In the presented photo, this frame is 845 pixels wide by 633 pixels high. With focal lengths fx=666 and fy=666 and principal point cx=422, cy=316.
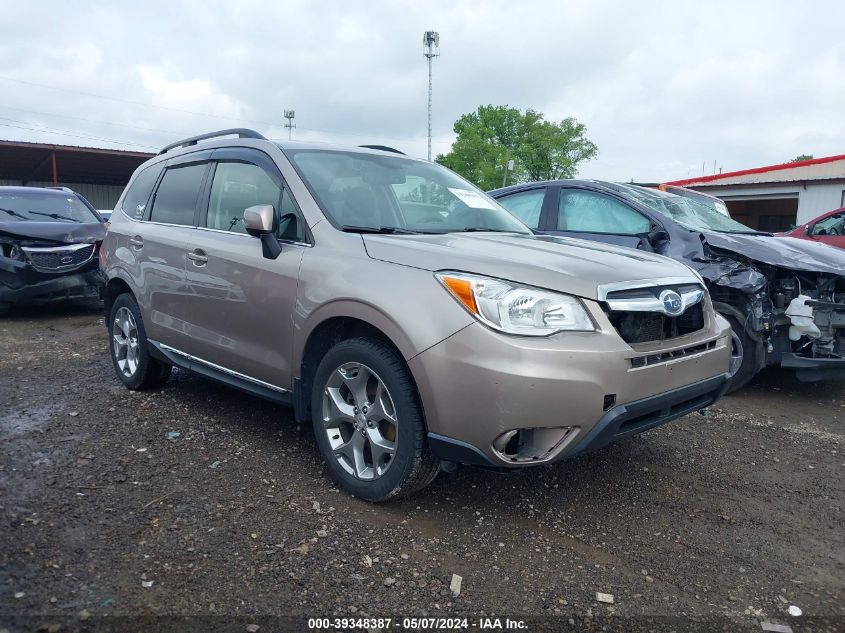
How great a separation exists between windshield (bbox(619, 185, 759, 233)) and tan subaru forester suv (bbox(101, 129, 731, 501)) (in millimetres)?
2109

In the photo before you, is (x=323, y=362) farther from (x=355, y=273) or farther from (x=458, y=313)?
Result: (x=458, y=313)

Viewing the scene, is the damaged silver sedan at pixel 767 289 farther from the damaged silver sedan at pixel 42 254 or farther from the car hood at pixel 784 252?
the damaged silver sedan at pixel 42 254

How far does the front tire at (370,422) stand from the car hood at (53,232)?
21.1 feet

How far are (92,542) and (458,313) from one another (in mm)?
1795

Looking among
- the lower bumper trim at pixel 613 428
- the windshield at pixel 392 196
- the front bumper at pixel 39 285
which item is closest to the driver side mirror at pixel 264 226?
the windshield at pixel 392 196

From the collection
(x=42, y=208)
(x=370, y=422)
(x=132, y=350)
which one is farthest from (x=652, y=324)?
(x=42, y=208)

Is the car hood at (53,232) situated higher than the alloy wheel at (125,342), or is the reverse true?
the car hood at (53,232)

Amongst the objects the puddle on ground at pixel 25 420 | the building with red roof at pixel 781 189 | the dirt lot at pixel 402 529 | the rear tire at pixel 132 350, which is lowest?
the dirt lot at pixel 402 529

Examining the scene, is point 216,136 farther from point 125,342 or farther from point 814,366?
point 814,366

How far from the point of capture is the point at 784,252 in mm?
5047

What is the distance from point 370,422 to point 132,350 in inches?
107

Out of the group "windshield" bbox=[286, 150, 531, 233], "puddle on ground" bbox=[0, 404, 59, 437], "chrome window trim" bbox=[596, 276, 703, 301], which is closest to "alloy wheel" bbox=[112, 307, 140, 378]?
"puddle on ground" bbox=[0, 404, 59, 437]

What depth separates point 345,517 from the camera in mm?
3037

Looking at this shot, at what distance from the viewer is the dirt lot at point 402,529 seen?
7.95 feet
